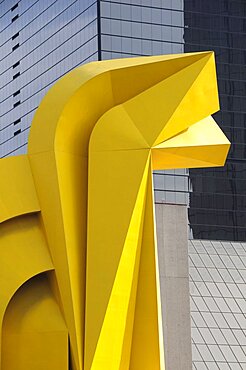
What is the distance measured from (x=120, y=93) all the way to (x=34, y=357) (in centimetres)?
731

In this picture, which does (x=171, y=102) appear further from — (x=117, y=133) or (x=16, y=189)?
(x=16, y=189)

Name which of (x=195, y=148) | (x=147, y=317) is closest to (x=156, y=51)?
(x=195, y=148)

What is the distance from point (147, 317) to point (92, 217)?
9.84ft

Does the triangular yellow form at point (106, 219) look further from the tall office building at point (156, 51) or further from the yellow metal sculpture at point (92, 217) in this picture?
the tall office building at point (156, 51)

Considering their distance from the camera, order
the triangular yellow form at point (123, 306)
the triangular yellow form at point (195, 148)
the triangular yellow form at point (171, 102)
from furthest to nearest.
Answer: the triangular yellow form at point (195, 148)
the triangular yellow form at point (171, 102)
the triangular yellow form at point (123, 306)

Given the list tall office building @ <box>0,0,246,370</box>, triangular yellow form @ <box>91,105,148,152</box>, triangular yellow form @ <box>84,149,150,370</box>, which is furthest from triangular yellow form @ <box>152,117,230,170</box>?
tall office building @ <box>0,0,246,370</box>

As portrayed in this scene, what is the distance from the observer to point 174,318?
45.2 m

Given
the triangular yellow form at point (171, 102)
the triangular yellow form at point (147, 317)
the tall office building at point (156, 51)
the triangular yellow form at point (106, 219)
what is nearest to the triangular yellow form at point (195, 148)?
the triangular yellow form at point (171, 102)

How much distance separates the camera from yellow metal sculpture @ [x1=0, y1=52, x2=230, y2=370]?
30906mm

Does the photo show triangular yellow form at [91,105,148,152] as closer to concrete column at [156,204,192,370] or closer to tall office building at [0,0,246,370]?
concrete column at [156,204,192,370]

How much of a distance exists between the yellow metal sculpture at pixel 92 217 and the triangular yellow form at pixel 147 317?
26mm

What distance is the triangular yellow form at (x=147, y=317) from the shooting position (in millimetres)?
A: 31625

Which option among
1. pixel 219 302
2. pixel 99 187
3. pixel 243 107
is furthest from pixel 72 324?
pixel 243 107

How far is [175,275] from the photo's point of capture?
45.5m
